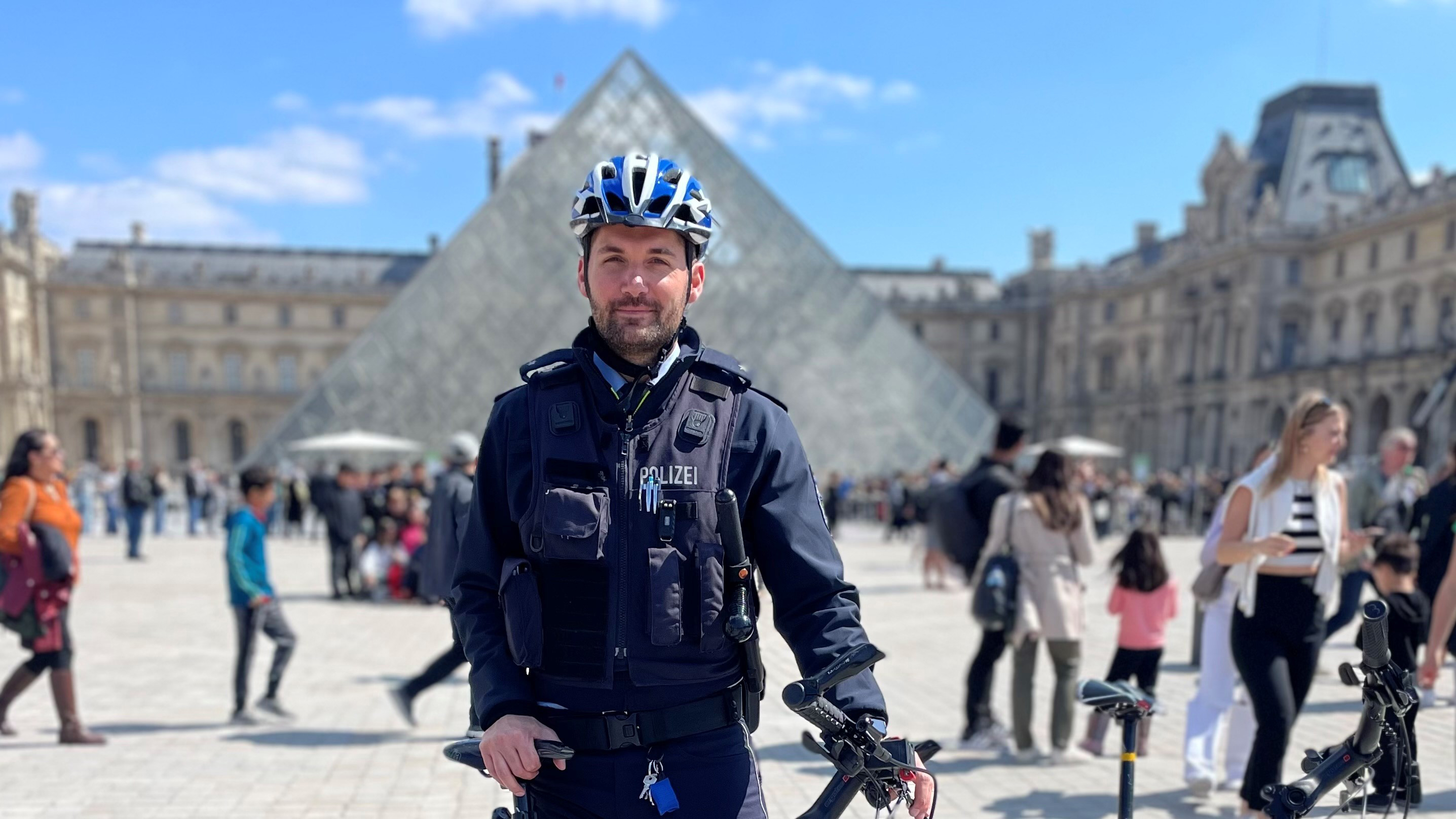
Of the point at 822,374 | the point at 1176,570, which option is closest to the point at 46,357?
the point at 822,374

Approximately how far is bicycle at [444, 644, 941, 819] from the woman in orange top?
3894 millimetres

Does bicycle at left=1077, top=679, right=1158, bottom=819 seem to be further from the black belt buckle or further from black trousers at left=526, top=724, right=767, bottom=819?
the black belt buckle

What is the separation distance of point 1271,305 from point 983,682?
43495 millimetres

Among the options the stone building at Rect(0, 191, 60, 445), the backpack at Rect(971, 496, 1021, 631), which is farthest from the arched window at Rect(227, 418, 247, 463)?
the backpack at Rect(971, 496, 1021, 631)

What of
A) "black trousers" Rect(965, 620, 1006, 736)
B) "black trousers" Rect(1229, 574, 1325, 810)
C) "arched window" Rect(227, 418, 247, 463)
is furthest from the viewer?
"arched window" Rect(227, 418, 247, 463)

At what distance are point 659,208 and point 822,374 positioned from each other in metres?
19.0

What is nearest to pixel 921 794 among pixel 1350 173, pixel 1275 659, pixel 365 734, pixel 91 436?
pixel 1275 659

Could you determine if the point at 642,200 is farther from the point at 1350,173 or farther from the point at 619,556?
the point at 1350,173

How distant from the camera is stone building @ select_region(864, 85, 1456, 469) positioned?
117 feet

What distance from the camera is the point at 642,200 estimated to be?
5.22ft

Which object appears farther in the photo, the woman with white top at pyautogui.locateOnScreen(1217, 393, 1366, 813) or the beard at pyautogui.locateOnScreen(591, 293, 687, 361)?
the woman with white top at pyautogui.locateOnScreen(1217, 393, 1366, 813)

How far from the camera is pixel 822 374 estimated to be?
2048cm

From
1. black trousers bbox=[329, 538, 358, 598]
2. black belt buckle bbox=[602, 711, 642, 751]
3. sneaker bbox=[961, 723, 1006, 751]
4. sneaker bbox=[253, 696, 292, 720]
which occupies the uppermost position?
black belt buckle bbox=[602, 711, 642, 751]

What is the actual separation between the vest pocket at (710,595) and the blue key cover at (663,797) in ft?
0.72
